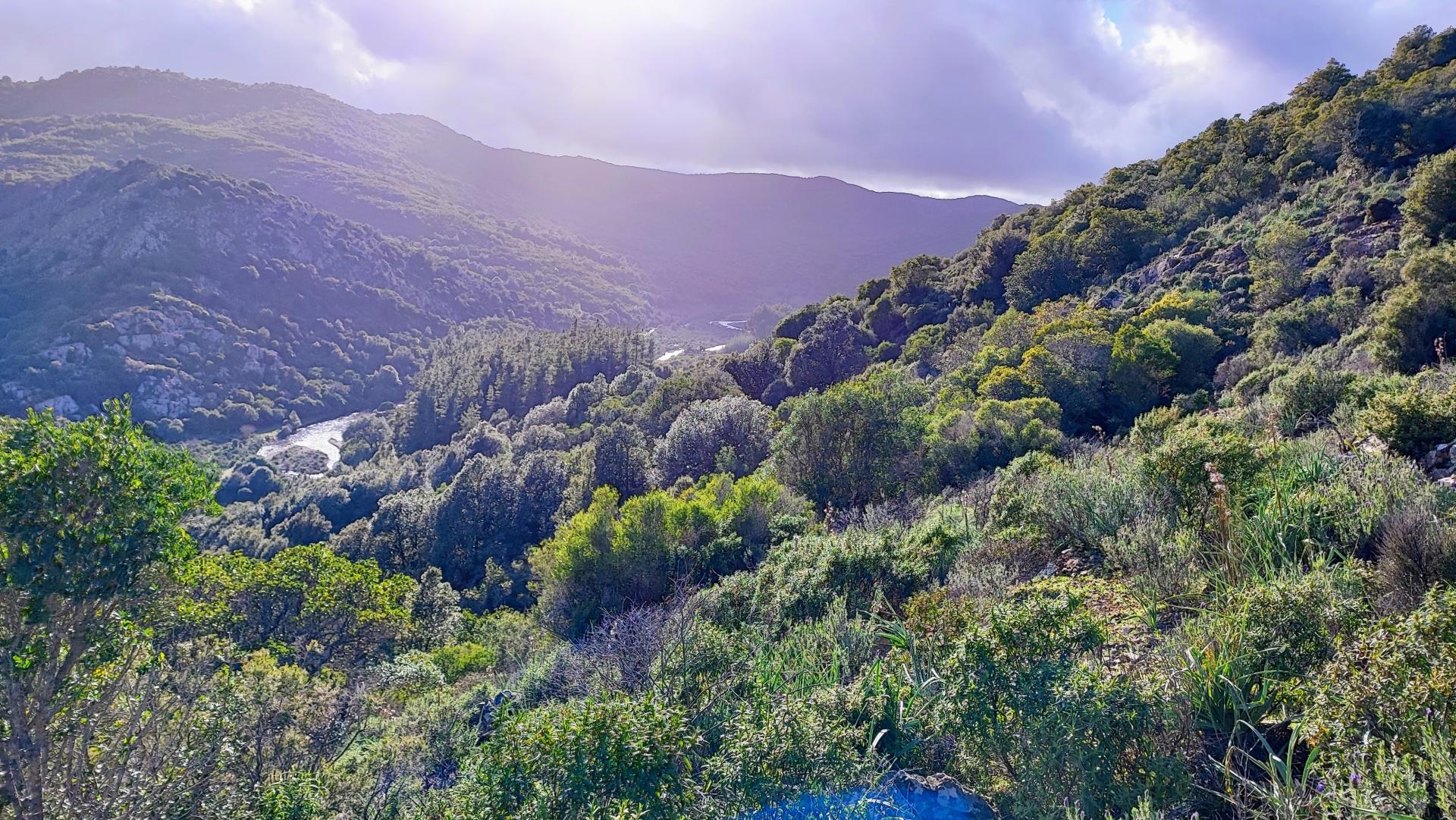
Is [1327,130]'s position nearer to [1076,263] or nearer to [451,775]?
[1076,263]

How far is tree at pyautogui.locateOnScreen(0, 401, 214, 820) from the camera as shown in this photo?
405 cm

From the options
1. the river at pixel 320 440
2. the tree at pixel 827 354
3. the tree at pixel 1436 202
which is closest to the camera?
the tree at pixel 1436 202

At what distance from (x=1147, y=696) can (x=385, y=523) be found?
98.7 feet

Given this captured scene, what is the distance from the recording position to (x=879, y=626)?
531cm

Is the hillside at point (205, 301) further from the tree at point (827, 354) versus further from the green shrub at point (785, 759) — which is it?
the green shrub at point (785, 759)

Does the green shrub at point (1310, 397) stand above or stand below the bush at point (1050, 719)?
above

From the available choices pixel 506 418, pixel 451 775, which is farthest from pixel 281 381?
pixel 451 775

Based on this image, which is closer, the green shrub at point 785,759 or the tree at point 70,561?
the green shrub at point 785,759

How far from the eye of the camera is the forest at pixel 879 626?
117 inches

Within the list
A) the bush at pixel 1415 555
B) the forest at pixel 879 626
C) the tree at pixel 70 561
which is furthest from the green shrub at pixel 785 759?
the tree at pixel 70 561

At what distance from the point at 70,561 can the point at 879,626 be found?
5.16m

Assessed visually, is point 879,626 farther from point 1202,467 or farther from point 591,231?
point 591,231

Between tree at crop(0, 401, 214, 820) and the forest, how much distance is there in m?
0.02

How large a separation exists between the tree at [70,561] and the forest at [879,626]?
0.02m
